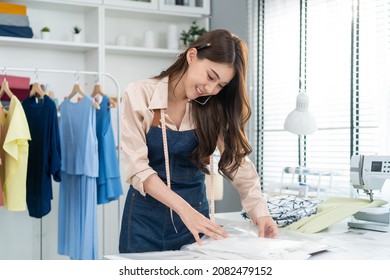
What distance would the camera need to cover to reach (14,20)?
3.87 m

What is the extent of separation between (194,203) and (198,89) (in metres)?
0.44

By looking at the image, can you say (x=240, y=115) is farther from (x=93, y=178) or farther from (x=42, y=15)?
(x=42, y=15)

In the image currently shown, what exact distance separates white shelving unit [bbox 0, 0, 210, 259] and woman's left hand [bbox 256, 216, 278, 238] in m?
2.22

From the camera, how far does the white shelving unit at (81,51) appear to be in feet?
13.6

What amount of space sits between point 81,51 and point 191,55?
265 cm

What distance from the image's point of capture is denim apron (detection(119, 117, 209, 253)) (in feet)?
6.38

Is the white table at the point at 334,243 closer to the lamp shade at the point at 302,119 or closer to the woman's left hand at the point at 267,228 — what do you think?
the woman's left hand at the point at 267,228

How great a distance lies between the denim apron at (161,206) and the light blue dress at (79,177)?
1462 mm

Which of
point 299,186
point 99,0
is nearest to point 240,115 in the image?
point 299,186

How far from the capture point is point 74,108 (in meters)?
3.56

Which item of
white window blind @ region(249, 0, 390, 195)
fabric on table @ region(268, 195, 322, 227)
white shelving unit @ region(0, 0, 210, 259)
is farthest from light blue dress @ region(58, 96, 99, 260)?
fabric on table @ region(268, 195, 322, 227)

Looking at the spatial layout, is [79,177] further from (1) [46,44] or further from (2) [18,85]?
(1) [46,44]

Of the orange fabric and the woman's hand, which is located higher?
the orange fabric

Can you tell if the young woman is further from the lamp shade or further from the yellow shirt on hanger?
the yellow shirt on hanger
